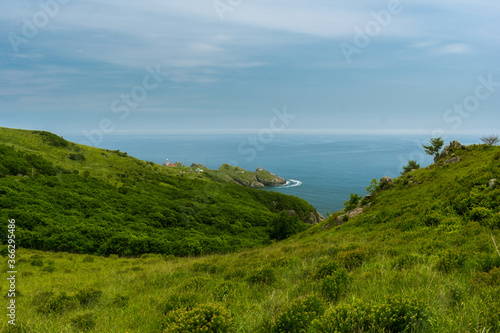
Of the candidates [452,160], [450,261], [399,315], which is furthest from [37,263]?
[452,160]

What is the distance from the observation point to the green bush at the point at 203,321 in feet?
14.5

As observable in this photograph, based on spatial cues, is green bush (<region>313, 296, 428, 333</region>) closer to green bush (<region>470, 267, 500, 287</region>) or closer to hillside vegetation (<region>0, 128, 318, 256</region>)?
green bush (<region>470, 267, 500, 287</region>)

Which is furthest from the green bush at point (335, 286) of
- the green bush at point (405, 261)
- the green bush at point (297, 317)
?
the green bush at point (405, 261)

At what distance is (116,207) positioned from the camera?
7256 cm

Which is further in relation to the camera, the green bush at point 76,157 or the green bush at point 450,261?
the green bush at point 76,157

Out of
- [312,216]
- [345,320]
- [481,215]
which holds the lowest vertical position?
[312,216]

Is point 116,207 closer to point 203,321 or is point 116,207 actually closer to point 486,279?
point 203,321

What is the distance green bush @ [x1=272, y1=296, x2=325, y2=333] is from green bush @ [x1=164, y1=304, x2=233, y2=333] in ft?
3.13

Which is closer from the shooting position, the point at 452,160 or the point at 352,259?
the point at 352,259

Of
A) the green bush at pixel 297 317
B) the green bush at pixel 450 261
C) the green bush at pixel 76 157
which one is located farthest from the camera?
the green bush at pixel 76 157

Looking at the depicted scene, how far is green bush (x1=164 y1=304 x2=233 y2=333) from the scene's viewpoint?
443 cm

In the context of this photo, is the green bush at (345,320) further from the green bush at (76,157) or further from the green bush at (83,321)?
the green bush at (76,157)

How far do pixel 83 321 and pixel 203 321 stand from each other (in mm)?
3025

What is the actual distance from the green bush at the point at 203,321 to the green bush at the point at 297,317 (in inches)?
37.6
